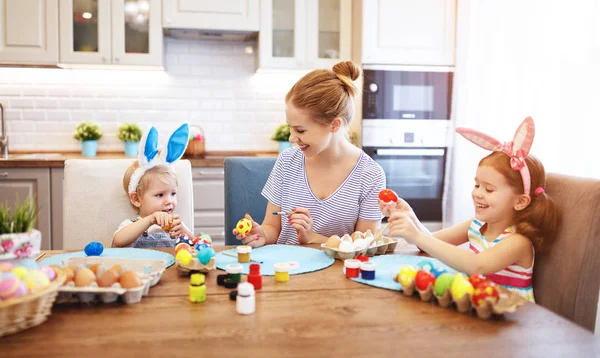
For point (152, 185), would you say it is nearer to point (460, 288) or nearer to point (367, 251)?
point (367, 251)

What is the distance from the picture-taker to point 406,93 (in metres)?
3.67

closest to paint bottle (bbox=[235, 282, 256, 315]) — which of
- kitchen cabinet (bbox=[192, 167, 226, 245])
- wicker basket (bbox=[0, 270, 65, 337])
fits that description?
wicker basket (bbox=[0, 270, 65, 337])

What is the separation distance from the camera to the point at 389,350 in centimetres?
94

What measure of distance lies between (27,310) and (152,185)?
3.38ft

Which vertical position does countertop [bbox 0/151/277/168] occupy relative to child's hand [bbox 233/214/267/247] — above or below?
above

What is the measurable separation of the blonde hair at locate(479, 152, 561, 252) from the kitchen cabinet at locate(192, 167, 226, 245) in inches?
90.1

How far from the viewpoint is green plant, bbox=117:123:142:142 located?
379 centimetres

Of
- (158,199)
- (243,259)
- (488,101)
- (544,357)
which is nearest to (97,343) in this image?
(243,259)

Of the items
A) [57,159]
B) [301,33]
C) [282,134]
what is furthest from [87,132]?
[301,33]

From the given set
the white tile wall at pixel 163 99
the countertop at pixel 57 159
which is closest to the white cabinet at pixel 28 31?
the white tile wall at pixel 163 99

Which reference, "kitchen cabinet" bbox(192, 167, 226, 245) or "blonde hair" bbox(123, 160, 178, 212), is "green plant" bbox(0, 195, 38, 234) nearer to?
"blonde hair" bbox(123, 160, 178, 212)

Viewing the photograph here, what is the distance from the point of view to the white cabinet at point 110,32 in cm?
357

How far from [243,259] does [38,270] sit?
0.57m

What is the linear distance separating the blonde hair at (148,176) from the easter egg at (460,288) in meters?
1.22
